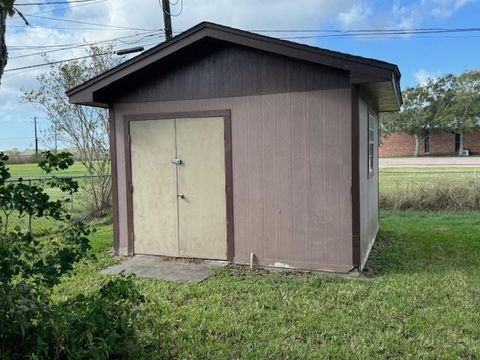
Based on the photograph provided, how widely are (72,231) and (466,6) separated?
18.2 meters

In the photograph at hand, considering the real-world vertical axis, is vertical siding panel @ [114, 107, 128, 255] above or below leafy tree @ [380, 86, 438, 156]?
below

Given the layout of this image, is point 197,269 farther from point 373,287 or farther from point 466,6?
point 466,6

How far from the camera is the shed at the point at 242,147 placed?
17.3 ft

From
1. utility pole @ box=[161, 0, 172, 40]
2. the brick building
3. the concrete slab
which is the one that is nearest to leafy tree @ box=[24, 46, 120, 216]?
utility pole @ box=[161, 0, 172, 40]

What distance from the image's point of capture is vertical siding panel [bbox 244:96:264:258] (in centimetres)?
565

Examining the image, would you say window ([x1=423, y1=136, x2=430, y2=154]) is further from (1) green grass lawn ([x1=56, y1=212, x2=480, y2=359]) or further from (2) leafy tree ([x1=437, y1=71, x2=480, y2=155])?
(1) green grass lawn ([x1=56, y1=212, x2=480, y2=359])

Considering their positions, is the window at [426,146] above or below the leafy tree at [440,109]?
below

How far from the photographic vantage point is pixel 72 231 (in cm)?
284

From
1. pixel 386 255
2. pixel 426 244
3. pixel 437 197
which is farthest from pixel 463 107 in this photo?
pixel 386 255

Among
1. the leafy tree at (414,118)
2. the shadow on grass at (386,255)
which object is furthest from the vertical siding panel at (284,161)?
the leafy tree at (414,118)

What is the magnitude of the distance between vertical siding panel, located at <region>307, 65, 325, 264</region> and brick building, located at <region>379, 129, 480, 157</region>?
144 ft

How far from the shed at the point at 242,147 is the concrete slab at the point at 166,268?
0.16 m

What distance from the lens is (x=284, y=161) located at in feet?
18.2

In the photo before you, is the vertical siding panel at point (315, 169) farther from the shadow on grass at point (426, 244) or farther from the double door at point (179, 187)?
the double door at point (179, 187)
